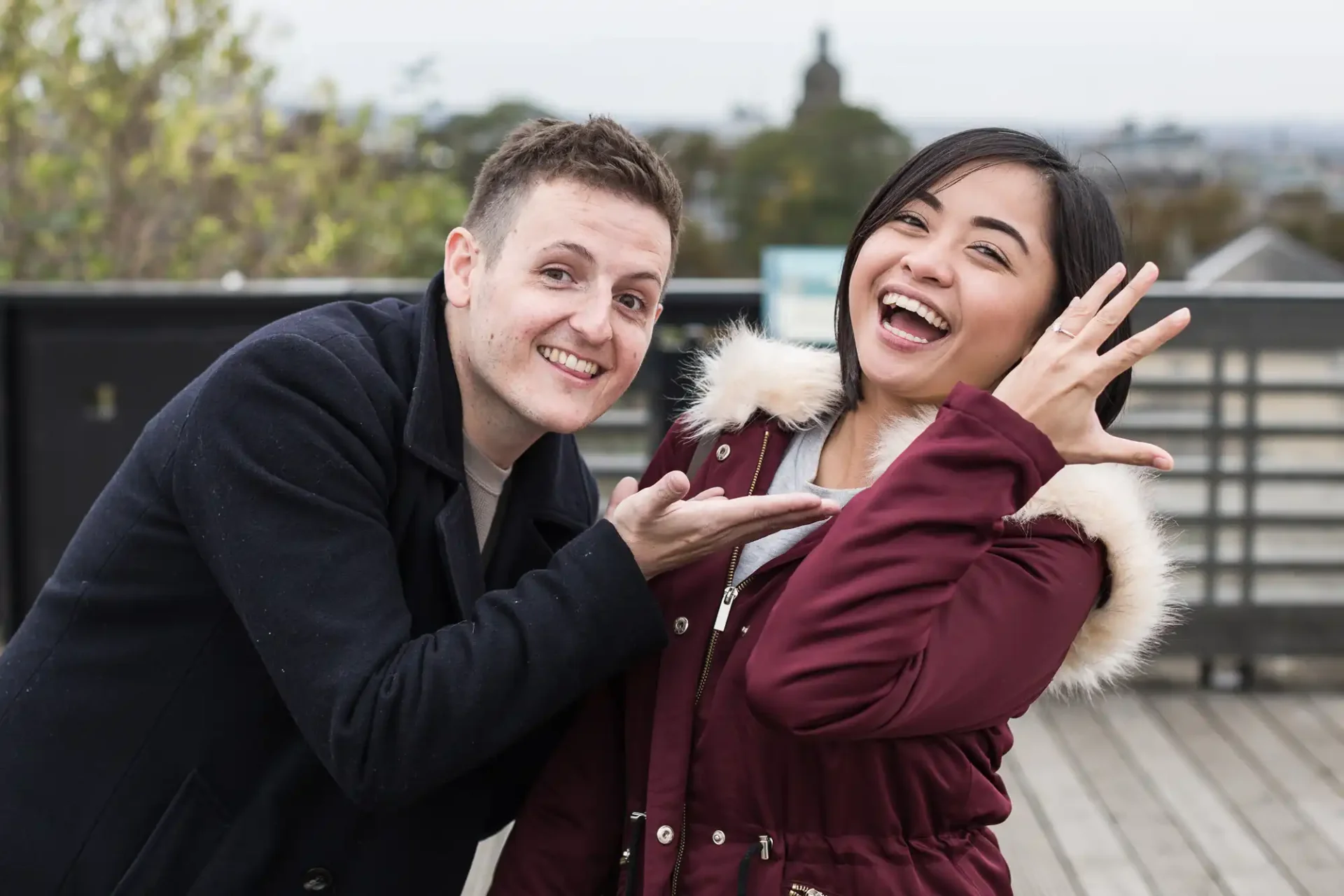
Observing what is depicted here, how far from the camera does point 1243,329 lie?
3982 mm

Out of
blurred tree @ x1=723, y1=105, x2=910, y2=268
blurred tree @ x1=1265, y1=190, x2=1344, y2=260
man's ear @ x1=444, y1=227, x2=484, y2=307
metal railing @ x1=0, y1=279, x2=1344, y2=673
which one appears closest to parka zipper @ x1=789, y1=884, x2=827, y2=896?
man's ear @ x1=444, y1=227, x2=484, y2=307

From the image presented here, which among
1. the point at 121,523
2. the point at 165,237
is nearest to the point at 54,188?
the point at 165,237

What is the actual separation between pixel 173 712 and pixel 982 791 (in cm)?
92

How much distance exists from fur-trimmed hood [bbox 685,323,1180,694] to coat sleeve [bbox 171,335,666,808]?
0.90 ft

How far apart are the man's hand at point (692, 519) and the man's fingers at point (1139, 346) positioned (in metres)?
0.31

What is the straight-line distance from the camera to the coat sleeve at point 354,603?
56.6 inches

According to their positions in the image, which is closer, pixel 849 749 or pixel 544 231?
pixel 849 749

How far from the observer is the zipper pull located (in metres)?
1.51

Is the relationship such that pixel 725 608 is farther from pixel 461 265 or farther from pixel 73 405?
pixel 73 405

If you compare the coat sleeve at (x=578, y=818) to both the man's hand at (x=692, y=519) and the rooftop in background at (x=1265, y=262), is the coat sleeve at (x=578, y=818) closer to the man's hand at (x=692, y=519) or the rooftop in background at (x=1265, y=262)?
the man's hand at (x=692, y=519)

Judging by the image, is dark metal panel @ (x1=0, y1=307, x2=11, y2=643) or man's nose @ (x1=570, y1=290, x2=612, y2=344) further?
dark metal panel @ (x1=0, y1=307, x2=11, y2=643)

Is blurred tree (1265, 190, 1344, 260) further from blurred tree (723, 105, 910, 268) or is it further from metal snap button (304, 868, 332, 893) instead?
metal snap button (304, 868, 332, 893)

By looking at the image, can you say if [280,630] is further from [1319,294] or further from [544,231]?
[1319,294]

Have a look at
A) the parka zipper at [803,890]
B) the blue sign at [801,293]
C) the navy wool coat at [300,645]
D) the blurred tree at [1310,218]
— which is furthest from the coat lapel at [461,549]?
the blurred tree at [1310,218]
